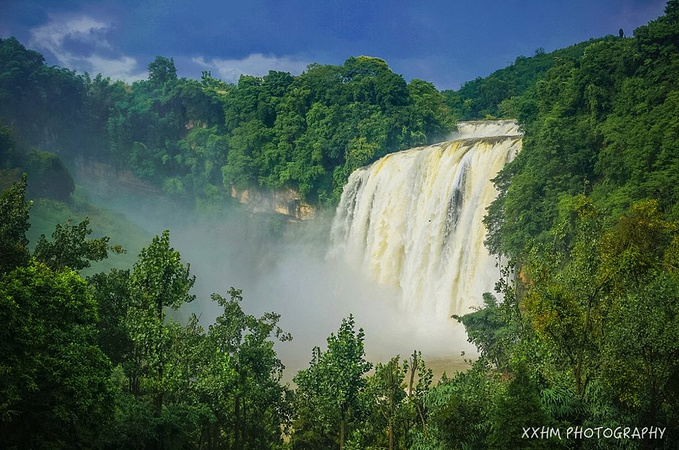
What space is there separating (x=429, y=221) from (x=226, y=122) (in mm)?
24717

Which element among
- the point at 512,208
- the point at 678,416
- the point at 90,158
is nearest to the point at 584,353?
the point at 678,416

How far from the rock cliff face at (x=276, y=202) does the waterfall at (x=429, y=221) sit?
6138 mm

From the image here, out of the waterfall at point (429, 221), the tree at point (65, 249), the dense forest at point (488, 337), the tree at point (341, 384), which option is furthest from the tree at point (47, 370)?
the waterfall at point (429, 221)

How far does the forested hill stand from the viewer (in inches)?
1854

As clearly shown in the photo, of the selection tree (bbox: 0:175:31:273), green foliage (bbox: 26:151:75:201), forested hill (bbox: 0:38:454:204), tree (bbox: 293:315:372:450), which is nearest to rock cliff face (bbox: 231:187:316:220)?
forested hill (bbox: 0:38:454:204)

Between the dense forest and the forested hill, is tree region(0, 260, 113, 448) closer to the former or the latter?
the dense forest

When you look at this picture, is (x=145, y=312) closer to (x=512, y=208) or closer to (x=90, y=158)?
(x=512, y=208)

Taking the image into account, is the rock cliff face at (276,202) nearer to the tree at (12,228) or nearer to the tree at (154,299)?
the tree at (12,228)

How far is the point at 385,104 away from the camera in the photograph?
47938mm

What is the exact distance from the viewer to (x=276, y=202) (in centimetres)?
5016

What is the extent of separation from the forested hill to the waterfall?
512 cm

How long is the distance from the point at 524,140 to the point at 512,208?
4042mm

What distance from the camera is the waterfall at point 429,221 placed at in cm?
3119

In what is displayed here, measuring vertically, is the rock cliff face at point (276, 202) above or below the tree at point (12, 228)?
above
